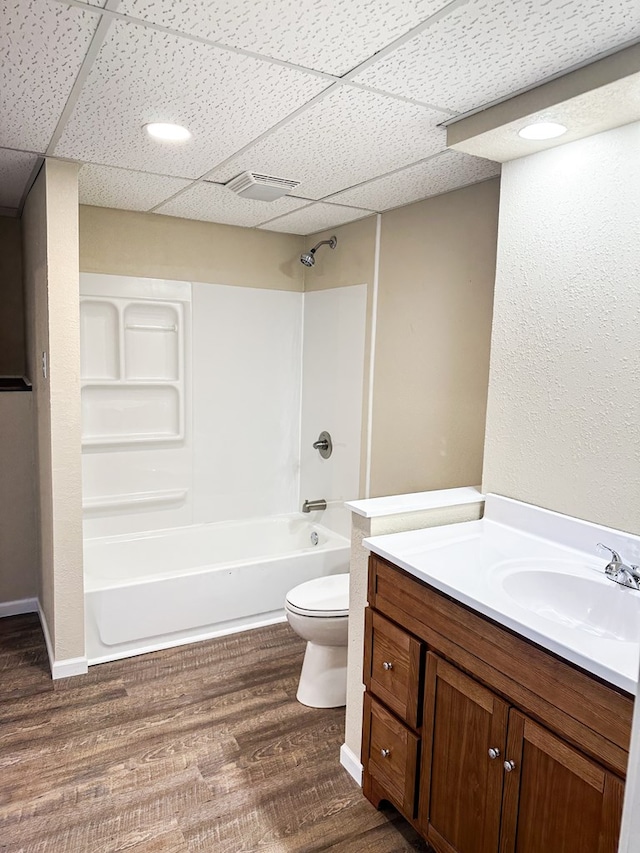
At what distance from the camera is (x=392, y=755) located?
1.87 metres

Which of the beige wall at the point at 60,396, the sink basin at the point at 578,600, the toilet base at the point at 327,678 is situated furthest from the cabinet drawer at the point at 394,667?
the beige wall at the point at 60,396

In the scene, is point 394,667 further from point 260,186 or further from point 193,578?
point 260,186

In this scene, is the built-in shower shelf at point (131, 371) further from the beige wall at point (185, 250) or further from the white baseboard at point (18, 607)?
the white baseboard at point (18, 607)

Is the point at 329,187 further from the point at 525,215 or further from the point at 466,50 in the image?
the point at 466,50

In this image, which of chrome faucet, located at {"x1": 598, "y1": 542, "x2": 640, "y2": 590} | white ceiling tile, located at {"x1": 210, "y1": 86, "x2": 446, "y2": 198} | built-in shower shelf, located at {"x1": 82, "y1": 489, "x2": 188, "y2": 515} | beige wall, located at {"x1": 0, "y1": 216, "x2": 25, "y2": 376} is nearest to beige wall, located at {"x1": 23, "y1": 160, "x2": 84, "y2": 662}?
built-in shower shelf, located at {"x1": 82, "y1": 489, "x2": 188, "y2": 515}

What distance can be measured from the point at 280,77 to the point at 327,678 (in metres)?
2.20

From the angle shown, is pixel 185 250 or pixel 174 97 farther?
pixel 185 250

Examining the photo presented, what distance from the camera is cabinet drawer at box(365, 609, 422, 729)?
1757 millimetres

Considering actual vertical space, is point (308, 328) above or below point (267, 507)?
above

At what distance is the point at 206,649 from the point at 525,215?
7.95 ft

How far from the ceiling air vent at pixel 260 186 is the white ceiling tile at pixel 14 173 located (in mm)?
816

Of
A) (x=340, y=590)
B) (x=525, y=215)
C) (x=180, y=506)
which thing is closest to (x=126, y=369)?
(x=180, y=506)

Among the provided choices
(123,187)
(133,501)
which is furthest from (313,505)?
(123,187)

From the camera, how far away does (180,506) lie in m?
3.72
